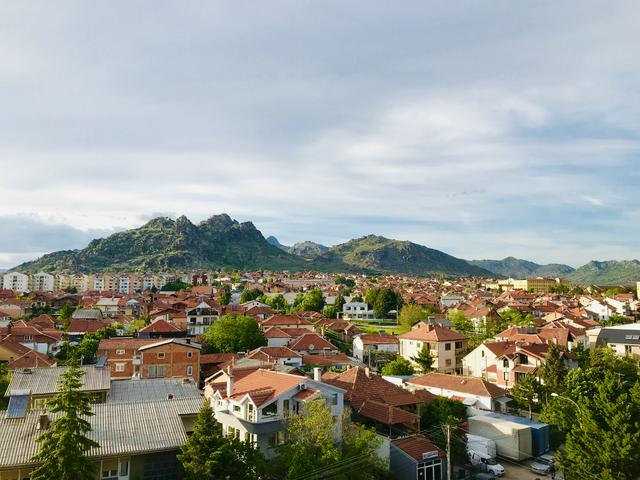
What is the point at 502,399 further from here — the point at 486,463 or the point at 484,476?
the point at 484,476

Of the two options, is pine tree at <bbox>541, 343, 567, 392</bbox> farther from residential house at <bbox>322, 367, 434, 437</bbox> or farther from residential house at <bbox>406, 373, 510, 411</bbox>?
residential house at <bbox>322, 367, 434, 437</bbox>

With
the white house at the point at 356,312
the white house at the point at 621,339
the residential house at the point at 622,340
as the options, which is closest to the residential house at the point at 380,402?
the residential house at the point at 622,340

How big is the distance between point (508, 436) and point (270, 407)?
654 inches

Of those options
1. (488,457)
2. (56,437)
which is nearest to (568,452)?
(488,457)

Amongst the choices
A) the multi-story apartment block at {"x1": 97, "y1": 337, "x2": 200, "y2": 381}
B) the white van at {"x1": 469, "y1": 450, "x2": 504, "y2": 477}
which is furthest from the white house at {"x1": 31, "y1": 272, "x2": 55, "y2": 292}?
the white van at {"x1": 469, "y1": 450, "x2": 504, "y2": 477}

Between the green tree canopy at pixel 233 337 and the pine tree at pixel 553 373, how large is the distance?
31.2 meters

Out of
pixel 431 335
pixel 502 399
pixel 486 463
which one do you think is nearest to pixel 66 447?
pixel 486 463

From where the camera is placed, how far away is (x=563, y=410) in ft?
105

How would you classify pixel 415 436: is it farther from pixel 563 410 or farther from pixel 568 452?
pixel 563 410

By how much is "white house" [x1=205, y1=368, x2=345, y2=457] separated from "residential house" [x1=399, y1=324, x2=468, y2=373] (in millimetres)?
32669

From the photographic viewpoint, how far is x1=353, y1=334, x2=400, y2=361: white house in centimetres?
6444

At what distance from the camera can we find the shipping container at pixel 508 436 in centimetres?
3181

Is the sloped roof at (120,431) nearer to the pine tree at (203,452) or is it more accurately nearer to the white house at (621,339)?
the pine tree at (203,452)

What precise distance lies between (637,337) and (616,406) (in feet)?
134
